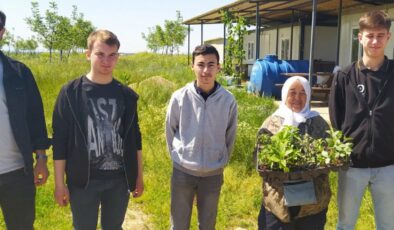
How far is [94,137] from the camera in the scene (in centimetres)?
246

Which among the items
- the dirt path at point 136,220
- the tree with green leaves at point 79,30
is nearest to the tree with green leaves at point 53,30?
the tree with green leaves at point 79,30

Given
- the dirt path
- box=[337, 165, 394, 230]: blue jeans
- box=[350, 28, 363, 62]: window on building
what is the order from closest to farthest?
1. box=[337, 165, 394, 230]: blue jeans
2. the dirt path
3. box=[350, 28, 363, 62]: window on building

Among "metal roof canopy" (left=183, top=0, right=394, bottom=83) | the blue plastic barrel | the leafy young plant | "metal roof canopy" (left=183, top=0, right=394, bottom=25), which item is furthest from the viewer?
"metal roof canopy" (left=183, top=0, right=394, bottom=25)

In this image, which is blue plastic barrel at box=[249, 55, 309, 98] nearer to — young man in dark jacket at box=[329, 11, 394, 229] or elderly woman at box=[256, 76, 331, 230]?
young man in dark jacket at box=[329, 11, 394, 229]

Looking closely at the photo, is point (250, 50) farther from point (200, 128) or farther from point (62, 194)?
point (62, 194)

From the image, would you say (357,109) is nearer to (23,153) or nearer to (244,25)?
(23,153)

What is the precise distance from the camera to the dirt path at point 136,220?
391 centimetres

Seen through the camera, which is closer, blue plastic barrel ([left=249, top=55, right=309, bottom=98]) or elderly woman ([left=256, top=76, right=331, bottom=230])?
elderly woman ([left=256, top=76, right=331, bottom=230])

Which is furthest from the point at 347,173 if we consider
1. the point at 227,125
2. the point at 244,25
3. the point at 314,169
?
the point at 244,25

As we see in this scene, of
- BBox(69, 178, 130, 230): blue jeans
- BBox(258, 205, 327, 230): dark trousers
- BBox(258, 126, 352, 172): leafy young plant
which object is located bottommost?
BBox(258, 205, 327, 230): dark trousers

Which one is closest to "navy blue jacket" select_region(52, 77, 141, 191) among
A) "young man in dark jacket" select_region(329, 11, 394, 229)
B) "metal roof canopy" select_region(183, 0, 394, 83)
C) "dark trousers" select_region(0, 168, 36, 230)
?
"dark trousers" select_region(0, 168, 36, 230)

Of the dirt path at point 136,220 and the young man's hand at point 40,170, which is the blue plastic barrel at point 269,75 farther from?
the young man's hand at point 40,170

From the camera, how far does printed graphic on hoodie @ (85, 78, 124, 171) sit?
246 cm

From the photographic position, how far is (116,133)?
2.52 metres
